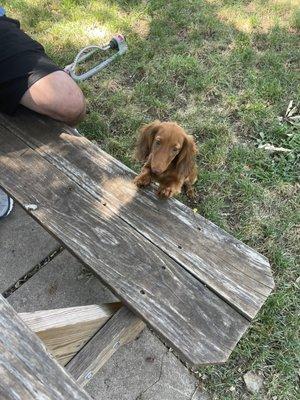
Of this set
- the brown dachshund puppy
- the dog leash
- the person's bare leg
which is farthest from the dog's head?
the dog leash

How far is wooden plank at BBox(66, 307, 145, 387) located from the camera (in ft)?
6.20

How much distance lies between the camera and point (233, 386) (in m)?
2.39

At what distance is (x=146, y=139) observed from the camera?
2.38m

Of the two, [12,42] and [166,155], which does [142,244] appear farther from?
[12,42]

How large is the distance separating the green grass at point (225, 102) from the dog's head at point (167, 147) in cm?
84

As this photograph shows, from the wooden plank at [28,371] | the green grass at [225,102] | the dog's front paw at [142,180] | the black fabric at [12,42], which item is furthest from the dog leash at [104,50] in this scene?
the wooden plank at [28,371]

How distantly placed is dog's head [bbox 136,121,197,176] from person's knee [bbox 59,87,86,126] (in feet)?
2.46

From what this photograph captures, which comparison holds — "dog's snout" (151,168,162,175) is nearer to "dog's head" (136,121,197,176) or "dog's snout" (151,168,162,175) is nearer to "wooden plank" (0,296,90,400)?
"dog's head" (136,121,197,176)

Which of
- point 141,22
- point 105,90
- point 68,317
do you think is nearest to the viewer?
point 68,317

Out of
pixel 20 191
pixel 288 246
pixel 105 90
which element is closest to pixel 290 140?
pixel 288 246

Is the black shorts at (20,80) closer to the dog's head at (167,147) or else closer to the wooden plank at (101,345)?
the dog's head at (167,147)

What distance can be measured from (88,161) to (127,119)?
3.97 feet

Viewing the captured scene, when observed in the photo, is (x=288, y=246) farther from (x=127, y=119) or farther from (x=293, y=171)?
(x=127, y=119)

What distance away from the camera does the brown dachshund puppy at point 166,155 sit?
2.22m
